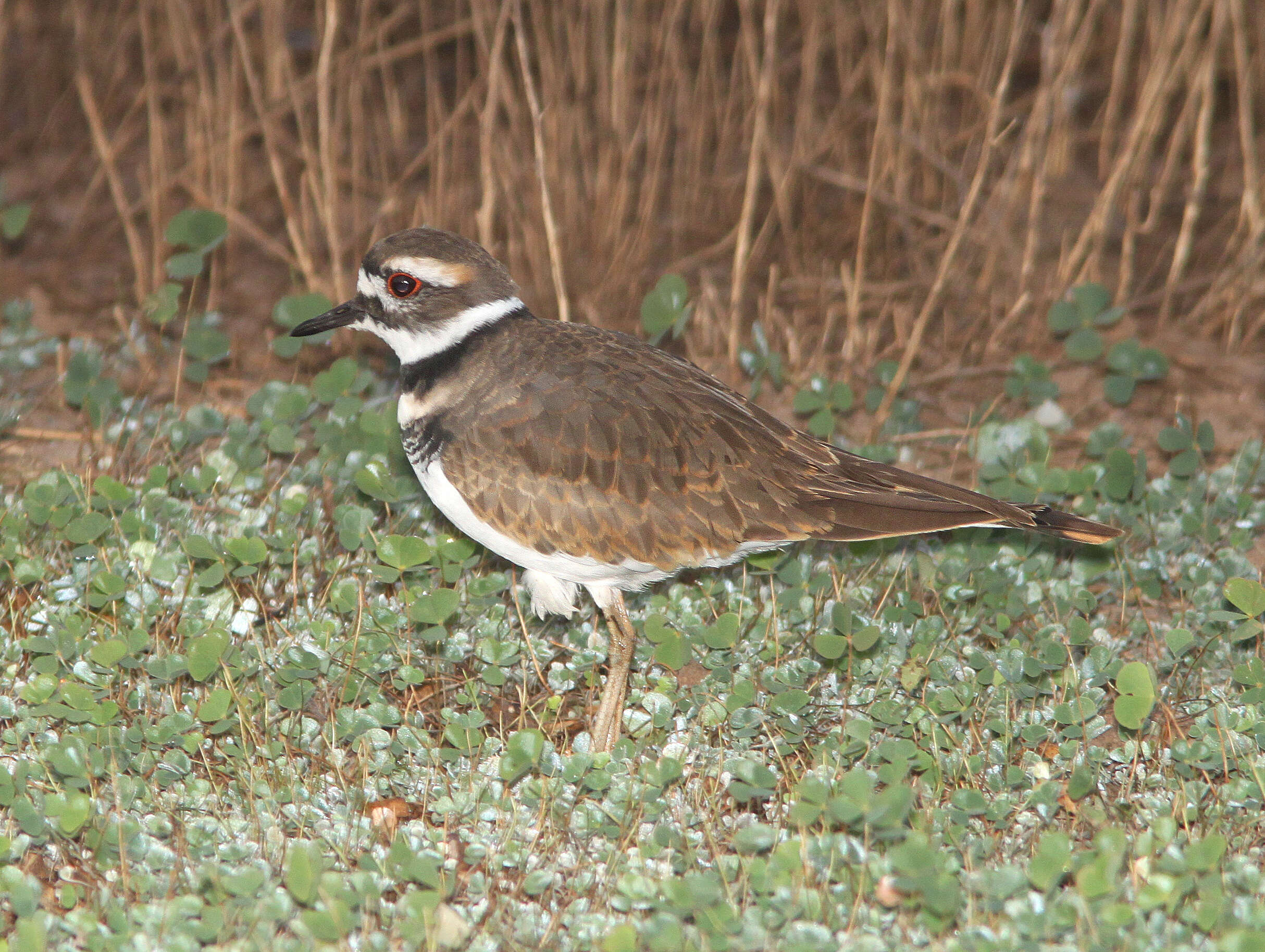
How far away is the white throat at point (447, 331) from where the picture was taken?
3900 mm

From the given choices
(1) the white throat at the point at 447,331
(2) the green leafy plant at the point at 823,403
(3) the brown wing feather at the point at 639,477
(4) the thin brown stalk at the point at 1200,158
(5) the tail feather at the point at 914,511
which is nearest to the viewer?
(3) the brown wing feather at the point at 639,477

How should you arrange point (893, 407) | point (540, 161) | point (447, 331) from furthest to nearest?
point (893, 407) → point (540, 161) → point (447, 331)

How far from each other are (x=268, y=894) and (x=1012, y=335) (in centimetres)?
404

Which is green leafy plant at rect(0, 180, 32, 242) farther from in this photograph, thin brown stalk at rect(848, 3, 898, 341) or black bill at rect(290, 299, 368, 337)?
thin brown stalk at rect(848, 3, 898, 341)

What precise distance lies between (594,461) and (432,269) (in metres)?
0.74

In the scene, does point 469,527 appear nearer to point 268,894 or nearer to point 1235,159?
point 268,894

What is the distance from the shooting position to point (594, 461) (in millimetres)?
3693

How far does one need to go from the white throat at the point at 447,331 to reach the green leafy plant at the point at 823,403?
1.49m

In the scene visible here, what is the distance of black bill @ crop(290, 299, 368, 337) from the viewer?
4023 millimetres

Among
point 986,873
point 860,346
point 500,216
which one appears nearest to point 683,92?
point 500,216

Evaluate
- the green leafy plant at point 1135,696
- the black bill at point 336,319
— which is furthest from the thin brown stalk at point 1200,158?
the black bill at point 336,319

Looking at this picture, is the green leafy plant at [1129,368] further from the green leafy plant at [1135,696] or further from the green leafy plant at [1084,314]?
the green leafy plant at [1135,696]

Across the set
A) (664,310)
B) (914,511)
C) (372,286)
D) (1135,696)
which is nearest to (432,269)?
(372,286)

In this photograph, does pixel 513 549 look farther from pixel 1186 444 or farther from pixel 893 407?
pixel 1186 444
